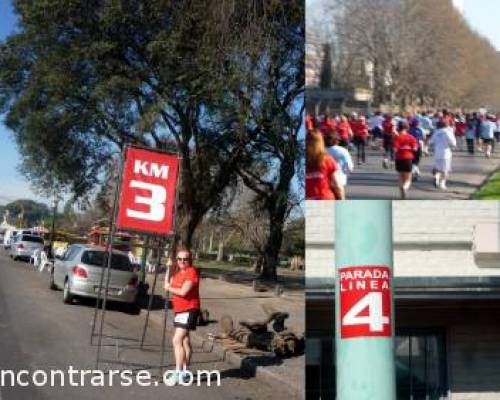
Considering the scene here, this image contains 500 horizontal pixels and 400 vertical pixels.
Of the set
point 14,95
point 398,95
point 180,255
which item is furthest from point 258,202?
point 398,95

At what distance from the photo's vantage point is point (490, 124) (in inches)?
228

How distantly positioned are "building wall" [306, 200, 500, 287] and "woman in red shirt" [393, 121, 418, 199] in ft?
0.65

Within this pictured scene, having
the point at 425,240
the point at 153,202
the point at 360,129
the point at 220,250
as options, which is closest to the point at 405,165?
the point at 360,129

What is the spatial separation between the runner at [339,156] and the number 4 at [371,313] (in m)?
1.31

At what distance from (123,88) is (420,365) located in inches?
295

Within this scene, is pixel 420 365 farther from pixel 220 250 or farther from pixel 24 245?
pixel 220 250

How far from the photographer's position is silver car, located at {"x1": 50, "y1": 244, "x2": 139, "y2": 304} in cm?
1097

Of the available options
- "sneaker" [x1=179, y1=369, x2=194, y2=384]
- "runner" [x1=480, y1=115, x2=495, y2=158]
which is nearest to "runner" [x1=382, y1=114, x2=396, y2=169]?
"runner" [x1=480, y1=115, x2=495, y2=158]

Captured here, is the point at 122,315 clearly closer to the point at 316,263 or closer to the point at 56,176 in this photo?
the point at 56,176

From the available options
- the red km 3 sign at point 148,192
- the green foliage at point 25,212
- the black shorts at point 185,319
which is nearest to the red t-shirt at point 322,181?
the red km 3 sign at point 148,192

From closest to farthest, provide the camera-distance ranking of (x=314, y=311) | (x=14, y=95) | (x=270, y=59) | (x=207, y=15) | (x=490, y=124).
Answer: (x=490, y=124) → (x=314, y=311) → (x=270, y=59) → (x=207, y=15) → (x=14, y=95)

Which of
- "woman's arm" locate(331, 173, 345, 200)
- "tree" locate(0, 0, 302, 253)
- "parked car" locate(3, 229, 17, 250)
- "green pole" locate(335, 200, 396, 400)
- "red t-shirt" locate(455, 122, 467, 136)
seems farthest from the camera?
"tree" locate(0, 0, 302, 253)

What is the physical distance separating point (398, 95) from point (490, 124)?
0.71m

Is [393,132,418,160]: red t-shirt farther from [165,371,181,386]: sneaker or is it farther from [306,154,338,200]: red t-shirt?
[165,371,181,386]: sneaker
